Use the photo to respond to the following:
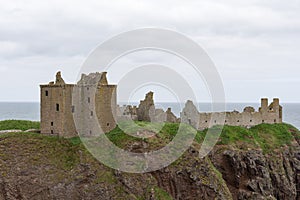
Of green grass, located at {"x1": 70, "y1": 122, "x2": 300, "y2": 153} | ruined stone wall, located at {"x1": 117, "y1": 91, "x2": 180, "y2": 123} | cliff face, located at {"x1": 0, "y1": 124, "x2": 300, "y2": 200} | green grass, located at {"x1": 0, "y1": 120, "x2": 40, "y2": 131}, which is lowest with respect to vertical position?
cliff face, located at {"x1": 0, "y1": 124, "x2": 300, "y2": 200}

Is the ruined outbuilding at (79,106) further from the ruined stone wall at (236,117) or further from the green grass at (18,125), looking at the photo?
the ruined stone wall at (236,117)

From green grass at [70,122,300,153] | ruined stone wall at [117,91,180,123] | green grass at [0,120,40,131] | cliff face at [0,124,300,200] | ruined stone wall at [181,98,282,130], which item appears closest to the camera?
cliff face at [0,124,300,200]

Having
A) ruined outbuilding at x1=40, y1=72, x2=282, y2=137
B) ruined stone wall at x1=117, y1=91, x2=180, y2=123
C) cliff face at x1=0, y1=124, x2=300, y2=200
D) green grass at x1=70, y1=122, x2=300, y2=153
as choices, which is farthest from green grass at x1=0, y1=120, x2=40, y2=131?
ruined stone wall at x1=117, y1=91, x2=180, y2=123

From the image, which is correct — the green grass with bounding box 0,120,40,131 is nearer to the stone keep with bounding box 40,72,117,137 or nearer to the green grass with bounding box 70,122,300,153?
the stone keep with bounding box 40,72,117,137

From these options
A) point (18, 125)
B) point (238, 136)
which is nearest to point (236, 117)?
point (238, 136)

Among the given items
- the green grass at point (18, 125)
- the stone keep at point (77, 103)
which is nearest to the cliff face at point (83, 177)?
the stone keep at point (77, 103)

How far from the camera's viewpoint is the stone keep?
55.3 m

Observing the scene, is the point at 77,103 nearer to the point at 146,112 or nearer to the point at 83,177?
the point at 83,177

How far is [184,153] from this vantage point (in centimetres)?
5447

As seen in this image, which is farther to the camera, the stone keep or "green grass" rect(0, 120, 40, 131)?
"green grass" rect(0, 120, 40, 131)

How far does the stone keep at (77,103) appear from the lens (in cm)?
5531

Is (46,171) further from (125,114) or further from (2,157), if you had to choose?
(125,114)

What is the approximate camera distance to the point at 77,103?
56375 mm

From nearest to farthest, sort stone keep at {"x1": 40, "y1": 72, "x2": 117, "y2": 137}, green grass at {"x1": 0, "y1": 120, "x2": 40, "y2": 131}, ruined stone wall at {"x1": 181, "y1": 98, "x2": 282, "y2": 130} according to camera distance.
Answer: stone keep at {"x1": 40, "y1": 72, "x2": 117, "y2": 137}
green grass at {"x1": 0, "y1": 120, "x2": 40, "y2": 131}
ruined stone wall at {"x1": 181, "y1": 98, "x2": 282, "y2": 130}
